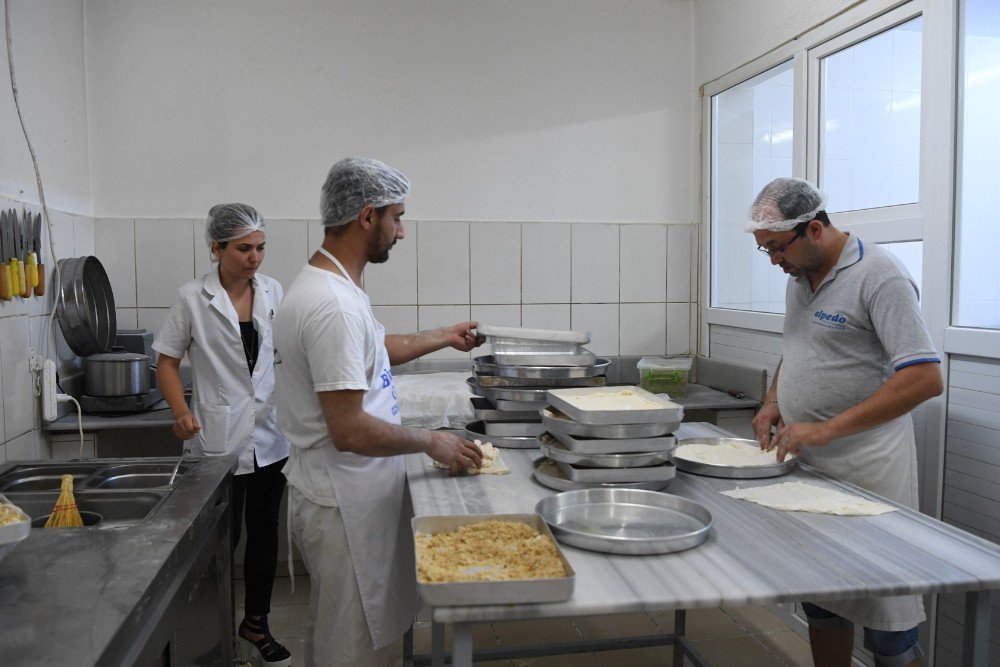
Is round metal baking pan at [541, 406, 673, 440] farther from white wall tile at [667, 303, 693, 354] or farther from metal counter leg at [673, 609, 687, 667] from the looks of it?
white wall tile at [667, 303, 693, 354]

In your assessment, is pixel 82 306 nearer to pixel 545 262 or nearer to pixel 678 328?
pixel 545 262

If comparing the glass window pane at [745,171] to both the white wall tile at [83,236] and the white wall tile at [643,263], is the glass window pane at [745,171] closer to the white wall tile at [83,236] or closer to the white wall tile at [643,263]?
the white wall tile at [643,263]

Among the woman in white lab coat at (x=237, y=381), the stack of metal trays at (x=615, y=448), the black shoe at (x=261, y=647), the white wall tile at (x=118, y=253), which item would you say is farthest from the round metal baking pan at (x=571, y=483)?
the white wall tile at (x=118, y=253)

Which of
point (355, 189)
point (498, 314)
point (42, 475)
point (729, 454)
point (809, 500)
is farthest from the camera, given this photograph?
point (498, 314)

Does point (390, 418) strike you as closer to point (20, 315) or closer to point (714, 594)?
point (714, 594)

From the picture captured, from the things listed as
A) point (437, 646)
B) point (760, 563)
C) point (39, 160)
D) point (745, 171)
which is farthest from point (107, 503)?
point (745, 171)

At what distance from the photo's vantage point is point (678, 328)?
3938 mm

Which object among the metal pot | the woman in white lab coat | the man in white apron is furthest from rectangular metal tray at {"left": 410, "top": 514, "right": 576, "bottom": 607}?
the metal pot

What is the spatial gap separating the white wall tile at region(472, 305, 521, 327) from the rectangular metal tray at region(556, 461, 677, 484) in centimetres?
199

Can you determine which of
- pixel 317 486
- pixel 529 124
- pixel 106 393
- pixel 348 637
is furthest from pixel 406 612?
pixel 529 124

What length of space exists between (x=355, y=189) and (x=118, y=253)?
2066mm

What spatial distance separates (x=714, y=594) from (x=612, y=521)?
38 cm

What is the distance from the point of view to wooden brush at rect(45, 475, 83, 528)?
162 centimetres

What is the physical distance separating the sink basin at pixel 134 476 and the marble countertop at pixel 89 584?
0.26m
